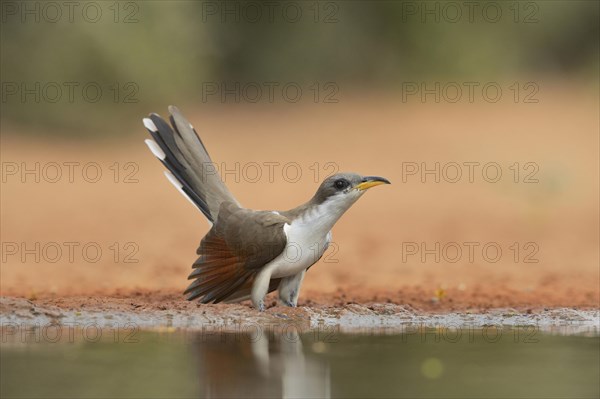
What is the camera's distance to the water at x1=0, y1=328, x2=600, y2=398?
5750 mm

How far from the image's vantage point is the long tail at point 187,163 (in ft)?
30.1

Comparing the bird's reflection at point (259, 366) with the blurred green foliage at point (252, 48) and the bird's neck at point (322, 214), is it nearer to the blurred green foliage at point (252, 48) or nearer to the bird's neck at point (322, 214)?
the bird's neck at point (322, 214)

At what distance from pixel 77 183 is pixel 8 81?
368cm

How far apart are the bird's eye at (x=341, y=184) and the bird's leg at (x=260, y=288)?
0.81 metres

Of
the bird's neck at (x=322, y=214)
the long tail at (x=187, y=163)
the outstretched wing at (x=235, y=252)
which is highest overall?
the long tail at (x=187, y=163)

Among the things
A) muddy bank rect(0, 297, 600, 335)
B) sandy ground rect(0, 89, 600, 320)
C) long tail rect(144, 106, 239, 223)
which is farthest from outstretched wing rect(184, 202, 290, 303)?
long tail rect(144, 106, 239, 223)

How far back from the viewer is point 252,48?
981 inches

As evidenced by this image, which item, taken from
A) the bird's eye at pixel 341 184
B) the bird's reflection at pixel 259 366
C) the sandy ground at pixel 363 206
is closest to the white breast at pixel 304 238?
the bird's eye at pixel 341 184

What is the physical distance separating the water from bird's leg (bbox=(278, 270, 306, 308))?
914 mm

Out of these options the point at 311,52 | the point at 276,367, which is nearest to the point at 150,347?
the point at 276,367

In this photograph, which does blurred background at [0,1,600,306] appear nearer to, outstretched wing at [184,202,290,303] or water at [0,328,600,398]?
outstretched wing at [184,202,290,303]

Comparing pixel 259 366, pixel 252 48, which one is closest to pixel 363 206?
pixel 252 48

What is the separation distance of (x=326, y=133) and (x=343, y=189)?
1437 cm

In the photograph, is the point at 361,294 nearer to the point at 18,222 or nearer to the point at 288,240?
the point at 288,240
